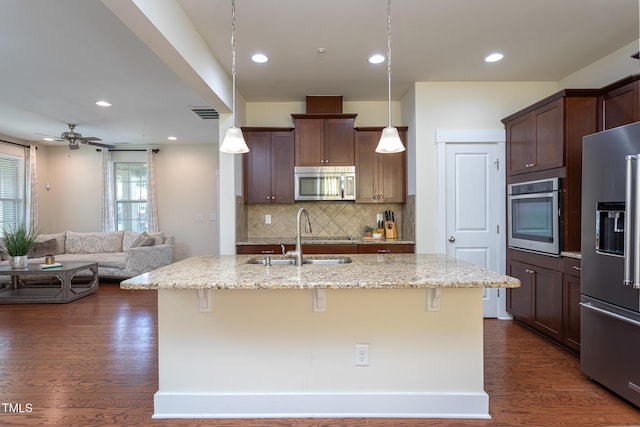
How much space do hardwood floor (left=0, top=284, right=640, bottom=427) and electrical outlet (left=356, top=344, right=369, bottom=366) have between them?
32 centimetres

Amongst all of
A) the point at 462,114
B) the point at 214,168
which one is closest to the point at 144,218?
the point at 214,168

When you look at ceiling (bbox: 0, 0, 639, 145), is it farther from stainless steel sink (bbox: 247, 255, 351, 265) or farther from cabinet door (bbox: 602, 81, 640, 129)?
stainless steel sink (bbox: 247, 255, 351, 265)

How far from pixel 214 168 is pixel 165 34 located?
5.34 metres

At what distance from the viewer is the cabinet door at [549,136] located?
9.73 ft

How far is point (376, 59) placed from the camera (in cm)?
324

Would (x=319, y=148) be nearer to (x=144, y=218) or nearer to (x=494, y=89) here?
(x=494, y=89)

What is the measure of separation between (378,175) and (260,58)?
6.29ft

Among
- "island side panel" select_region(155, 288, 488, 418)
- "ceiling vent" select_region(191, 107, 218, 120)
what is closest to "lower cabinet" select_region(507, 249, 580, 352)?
"island side panel" select_region(155, 288, 488, 418)

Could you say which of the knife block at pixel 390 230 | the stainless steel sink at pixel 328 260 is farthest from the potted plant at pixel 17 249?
the knife block at pixel 390 230

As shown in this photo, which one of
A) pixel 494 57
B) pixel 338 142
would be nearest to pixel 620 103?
pixel 494 57

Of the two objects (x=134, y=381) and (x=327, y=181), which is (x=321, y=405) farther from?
A: (x=327, y=181)

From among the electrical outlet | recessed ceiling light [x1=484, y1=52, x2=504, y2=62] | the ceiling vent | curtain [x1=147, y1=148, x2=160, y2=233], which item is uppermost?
the ceiling vent

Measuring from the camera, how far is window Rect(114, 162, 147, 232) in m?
7.37

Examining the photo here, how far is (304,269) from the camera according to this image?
2.01 metres
